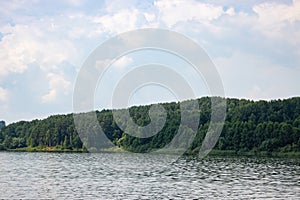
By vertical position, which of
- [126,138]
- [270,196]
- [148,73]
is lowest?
[270,196]

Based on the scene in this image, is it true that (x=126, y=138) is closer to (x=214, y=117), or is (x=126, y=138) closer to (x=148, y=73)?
(x=214, y=117)

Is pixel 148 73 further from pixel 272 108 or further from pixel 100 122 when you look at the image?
pixel 100 122

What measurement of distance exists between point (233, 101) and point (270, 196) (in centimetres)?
13850

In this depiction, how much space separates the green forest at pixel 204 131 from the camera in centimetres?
11900

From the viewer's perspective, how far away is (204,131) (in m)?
132

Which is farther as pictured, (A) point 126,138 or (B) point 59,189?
(A) point 126,138

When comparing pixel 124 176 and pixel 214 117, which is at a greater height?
pixel 214 117

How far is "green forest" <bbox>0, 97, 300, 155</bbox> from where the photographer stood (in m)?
119

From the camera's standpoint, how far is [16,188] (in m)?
41.0

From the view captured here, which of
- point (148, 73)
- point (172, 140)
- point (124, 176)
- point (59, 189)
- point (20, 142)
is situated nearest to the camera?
point (59, 189)

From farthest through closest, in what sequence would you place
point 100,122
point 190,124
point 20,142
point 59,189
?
1. point 20,142
2. point 100,122
3. point 190,124
4. point 59,189

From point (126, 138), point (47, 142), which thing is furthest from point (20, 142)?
point (126, 138)

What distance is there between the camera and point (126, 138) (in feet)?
483

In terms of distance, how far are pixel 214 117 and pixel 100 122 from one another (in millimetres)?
41509
